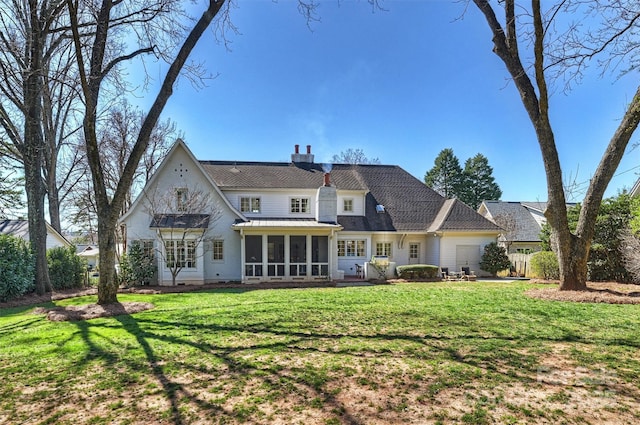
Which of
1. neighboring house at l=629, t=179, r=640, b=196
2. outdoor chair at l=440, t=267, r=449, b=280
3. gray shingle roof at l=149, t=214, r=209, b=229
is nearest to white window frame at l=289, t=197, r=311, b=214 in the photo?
gray shingle roof at l=149, t=214, r=209, b=229

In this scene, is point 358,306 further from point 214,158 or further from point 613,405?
point 214,158

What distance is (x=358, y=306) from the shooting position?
9.62 meters

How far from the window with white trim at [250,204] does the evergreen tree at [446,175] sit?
132ft

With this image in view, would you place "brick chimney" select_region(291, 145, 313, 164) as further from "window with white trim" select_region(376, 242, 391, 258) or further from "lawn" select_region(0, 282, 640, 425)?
"lawn" select_region(0, 282, 640, 425)

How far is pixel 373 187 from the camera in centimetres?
2356

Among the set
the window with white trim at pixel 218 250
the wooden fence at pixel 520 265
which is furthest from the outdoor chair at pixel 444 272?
the window with white trim at pixel 218 250

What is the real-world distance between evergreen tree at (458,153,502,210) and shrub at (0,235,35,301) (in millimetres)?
51898

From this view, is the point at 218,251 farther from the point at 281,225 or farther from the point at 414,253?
the point at 414,253

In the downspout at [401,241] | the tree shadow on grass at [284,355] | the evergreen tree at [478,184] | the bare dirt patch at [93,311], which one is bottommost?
the bare dirt patch at [93,311]

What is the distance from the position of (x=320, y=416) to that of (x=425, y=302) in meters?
7.44

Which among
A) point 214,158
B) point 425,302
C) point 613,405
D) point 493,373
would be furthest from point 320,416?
point 214,158

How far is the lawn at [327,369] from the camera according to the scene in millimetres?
3551

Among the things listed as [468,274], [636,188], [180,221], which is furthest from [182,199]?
[636,188]

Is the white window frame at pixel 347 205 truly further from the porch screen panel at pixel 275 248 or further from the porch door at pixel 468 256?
the porch door at pixel 468 256
